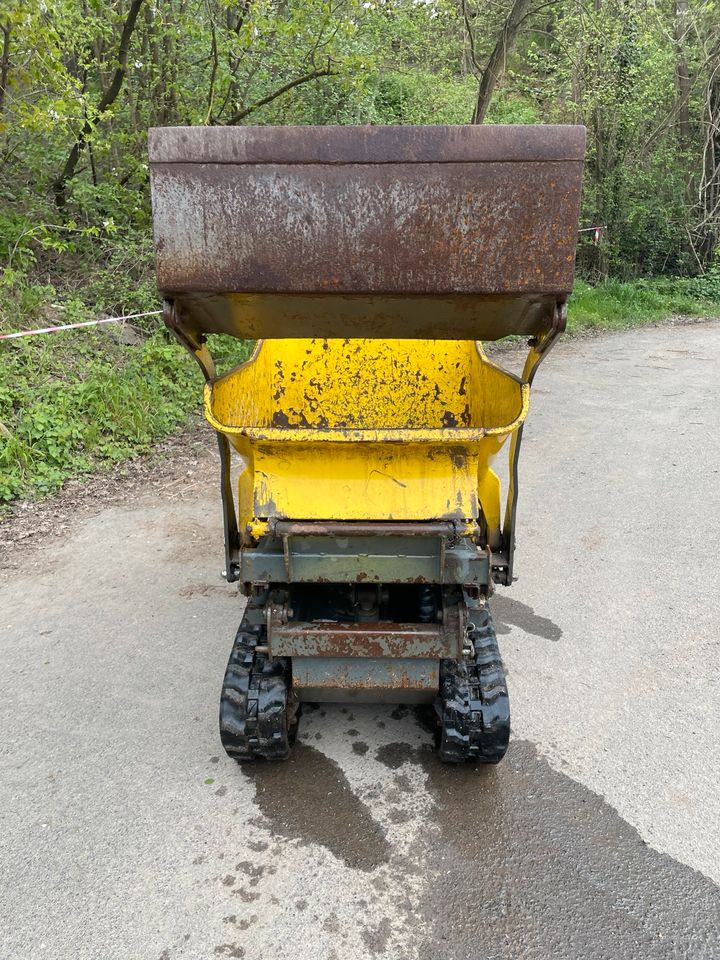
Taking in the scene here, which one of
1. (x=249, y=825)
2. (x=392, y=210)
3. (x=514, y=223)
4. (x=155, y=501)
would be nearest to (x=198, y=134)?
(x=392, y=210)

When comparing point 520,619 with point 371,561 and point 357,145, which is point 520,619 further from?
point 357,145

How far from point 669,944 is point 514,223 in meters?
2.41

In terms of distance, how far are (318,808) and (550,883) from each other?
91 cm

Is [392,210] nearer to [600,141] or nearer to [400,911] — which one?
[400,911]

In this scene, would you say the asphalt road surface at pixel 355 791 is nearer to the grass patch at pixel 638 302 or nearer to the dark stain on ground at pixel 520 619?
the dark stain on ground at pixel 520 619

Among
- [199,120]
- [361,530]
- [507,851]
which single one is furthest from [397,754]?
[199,120]

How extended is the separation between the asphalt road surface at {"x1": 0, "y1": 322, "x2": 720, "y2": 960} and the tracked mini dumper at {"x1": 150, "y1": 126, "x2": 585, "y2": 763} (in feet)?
0.96

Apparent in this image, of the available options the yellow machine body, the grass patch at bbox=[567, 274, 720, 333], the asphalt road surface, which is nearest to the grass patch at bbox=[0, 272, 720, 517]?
the asphalt road surface

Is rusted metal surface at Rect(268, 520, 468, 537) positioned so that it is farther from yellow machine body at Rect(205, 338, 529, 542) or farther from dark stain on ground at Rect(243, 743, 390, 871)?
dark stain on ground at Rect(243, 743, 390, 871)

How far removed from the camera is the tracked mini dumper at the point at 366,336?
225 centimetres

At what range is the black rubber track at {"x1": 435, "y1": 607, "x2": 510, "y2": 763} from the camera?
2.86 metres

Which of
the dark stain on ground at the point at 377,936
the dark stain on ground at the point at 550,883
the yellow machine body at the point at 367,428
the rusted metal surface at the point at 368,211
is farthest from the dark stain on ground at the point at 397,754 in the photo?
the rusted metal surface at the point at 368,211

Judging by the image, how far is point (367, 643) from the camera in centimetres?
274

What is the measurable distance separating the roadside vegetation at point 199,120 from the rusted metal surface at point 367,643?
3.76 m
